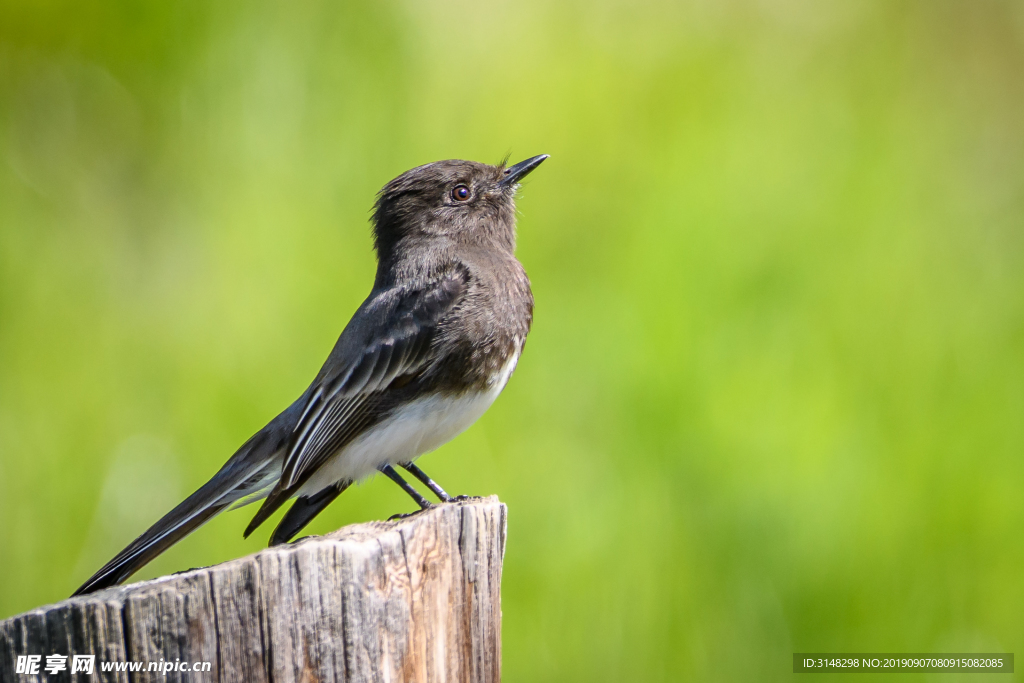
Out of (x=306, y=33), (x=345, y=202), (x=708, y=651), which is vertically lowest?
(x=708, y=651)

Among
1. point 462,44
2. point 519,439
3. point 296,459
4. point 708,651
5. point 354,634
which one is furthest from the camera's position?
point 462,44

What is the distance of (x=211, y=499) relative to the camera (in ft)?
10.3

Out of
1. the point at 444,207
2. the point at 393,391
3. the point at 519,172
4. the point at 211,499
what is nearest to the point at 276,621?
the point at 211,499

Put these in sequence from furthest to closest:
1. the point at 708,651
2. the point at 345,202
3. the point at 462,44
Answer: the point at 462,44, the point at 345,202, the point at 708,651

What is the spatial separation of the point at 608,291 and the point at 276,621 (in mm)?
3848

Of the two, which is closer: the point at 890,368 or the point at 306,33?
the point at 890,368

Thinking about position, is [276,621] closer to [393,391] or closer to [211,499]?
[211,499]

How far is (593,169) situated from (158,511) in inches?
136

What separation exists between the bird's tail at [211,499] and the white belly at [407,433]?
206mm

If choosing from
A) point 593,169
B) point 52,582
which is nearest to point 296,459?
point 52,582

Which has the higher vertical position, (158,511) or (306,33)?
(306,33)

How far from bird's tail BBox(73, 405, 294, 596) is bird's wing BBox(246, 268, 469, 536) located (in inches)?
6.2

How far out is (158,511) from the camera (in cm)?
468

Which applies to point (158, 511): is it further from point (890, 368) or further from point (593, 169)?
point (890, 368)
